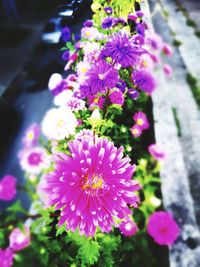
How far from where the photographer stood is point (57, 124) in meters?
1.02

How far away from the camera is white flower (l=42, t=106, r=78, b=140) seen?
998mm

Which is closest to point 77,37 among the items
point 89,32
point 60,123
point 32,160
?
point 89,32

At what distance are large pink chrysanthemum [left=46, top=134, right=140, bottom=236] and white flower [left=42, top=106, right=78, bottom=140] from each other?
32 centimetres

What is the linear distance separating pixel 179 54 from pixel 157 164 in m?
2.35

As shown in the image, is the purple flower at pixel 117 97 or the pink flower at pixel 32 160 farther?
the purple flower at pixel 117 97

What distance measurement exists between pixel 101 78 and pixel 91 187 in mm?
600

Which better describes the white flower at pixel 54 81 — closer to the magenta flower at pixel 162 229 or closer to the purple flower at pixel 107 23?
the purple flower at pixel 107 23

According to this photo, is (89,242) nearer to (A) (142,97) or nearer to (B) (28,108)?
(B) (28,108)

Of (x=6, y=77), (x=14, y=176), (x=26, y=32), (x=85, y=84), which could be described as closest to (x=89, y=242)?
(x=14, y=176)

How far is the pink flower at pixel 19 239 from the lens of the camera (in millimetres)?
973

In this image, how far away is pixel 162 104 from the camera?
7.66ft

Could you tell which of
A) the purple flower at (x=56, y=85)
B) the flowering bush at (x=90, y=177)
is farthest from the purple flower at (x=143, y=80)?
the purple flower at (x=56, y=85)

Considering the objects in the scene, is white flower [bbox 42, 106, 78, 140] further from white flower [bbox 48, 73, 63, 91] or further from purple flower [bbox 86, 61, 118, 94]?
white flower [bbox 48, 73, 63, 91]

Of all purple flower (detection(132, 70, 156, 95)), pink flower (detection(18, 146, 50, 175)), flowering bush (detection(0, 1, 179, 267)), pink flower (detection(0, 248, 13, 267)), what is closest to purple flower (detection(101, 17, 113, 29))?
flowering bush (detection(0, 1, 179, 267))
